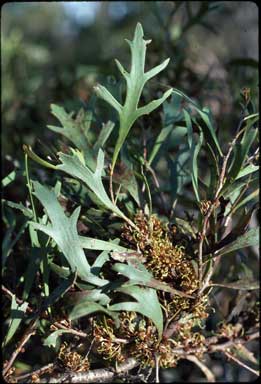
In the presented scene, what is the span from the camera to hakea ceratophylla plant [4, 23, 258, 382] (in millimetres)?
661

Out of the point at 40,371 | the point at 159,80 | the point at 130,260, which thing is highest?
the point at 159,80

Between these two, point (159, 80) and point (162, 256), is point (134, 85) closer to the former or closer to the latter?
point (162, 256)

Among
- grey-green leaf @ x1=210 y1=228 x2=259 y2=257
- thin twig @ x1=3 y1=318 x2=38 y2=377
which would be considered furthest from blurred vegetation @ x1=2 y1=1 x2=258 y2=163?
thin twig @ x1=3 y1=318 x2=38 y2=377

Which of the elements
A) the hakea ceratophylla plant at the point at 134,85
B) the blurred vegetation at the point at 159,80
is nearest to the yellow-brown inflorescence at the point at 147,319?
the hakea ceratophylla plant at the point at 134,85

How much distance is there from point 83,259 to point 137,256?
7 centimetres

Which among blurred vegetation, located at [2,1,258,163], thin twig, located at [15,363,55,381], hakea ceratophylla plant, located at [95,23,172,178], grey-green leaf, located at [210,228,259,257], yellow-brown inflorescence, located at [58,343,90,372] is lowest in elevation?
thin twig, located at [15,363,55,381]

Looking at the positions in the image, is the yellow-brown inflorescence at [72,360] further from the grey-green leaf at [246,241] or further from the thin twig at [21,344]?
the grey-green leaf at [246,241]

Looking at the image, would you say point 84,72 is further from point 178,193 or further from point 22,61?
point 178,193

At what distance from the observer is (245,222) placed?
0.69 meters

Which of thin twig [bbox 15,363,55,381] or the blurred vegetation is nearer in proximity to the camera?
thin twig [bbox 15,363,55,381]

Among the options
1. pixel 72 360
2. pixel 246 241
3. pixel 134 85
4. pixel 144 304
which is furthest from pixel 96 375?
pixel 134 85

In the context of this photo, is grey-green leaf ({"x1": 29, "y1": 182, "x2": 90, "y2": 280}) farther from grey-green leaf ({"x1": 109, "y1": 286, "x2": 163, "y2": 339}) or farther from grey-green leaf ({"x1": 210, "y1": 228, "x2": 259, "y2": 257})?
grey-green leaf ({"x1": 210, "y1": 228, "x2": 259, "y2": 257})

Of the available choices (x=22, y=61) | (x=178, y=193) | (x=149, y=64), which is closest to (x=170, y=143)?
(x=178, y=193)

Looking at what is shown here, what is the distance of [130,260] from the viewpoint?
653 millimetres
